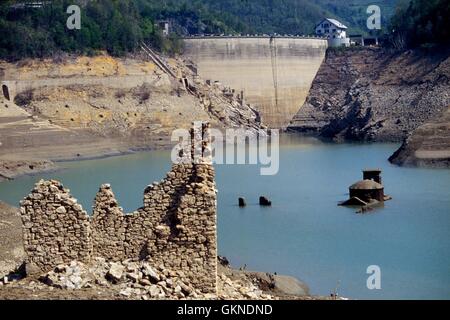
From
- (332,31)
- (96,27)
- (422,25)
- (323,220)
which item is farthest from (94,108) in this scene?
(332,31)

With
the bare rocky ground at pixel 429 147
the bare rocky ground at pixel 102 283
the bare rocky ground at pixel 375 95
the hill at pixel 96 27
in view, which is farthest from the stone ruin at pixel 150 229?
the hill at pixel 96 27

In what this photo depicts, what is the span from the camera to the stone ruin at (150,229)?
9039 millimetres

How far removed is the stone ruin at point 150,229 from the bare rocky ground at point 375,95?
177 feet

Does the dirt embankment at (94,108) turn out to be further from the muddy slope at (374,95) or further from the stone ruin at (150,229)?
the stone ruin at (150,229)

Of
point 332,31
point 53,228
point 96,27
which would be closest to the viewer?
point 53,228

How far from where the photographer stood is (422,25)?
256 feet

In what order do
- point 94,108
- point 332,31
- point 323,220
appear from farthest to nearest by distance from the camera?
1. point 332,31
2. point 94,108
3. point 323,220

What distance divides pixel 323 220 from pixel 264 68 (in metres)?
55.1

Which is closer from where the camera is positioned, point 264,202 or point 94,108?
point 264,202

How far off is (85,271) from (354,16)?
149987 millimetres

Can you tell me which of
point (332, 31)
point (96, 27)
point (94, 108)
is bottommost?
point (94, 108)

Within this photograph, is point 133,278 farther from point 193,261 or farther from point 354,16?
point 354,16

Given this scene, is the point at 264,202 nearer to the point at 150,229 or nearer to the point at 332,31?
the point at 150,229
